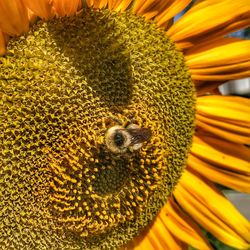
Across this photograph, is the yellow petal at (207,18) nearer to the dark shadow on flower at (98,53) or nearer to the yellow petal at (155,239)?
the dark shadow on flower at (98,53)

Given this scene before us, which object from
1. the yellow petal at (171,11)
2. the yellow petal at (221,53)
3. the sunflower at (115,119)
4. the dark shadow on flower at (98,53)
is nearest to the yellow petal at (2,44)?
the sunflower at (115,119)

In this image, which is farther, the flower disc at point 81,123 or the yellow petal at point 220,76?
the yellow petal at point 220,76

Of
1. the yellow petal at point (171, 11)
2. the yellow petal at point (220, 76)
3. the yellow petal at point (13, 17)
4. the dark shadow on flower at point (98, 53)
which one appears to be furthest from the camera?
the yellow petal at point (220, 76)

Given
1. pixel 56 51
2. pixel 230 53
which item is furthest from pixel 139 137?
pixel 230 53

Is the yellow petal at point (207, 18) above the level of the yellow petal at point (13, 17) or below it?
above

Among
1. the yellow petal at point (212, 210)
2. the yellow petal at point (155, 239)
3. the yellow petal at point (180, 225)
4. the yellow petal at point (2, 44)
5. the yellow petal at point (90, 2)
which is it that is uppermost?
A: the yellow petal at point (90, 2)

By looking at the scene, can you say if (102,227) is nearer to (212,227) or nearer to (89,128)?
(89,128)

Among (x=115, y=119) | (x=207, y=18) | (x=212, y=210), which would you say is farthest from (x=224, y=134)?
(x=115, y=119)
